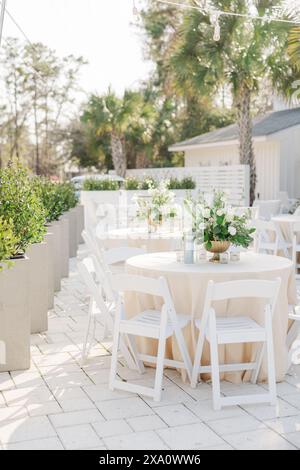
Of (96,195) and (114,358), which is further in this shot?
(96,195)

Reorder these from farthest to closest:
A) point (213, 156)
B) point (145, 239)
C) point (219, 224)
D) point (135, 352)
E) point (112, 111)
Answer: point (112, 111), point (213, 156), point (145, 239), point (219, 224), point (135, 352)

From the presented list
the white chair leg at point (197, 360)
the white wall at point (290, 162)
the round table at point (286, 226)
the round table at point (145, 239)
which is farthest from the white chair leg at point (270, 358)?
the white wall at point (290, 162)

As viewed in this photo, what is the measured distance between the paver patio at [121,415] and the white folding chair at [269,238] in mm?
3947

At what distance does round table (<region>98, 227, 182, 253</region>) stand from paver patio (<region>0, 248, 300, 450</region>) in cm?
266

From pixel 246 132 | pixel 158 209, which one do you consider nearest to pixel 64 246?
pixel 158 209

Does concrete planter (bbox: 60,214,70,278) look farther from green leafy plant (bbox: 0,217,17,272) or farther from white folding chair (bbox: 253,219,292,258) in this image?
green leafy plant (bbox: 0,217,17,272)

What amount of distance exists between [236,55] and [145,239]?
9.12 metres

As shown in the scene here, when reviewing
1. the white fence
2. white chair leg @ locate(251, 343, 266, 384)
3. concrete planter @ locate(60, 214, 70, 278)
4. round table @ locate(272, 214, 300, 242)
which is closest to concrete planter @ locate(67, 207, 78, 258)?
concrete planter @ locate(60, 214, 70, 278)

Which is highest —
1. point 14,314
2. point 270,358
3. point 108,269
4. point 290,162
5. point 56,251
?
point 290,162

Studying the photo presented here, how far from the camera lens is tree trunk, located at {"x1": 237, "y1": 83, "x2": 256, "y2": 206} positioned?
17.0m

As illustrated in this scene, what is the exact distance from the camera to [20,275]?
18.3ft

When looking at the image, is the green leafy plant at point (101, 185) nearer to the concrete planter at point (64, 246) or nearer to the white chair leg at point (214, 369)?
the concrete planter at point (64, 246)

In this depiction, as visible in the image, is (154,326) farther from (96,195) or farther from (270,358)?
(96,195)

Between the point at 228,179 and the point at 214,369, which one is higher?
the point at 228,179
